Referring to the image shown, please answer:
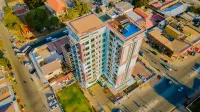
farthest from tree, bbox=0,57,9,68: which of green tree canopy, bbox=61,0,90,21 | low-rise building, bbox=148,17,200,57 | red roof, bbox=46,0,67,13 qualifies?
low-rise building, bbox=148,17,200,57

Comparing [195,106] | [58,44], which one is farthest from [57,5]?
[195,106]

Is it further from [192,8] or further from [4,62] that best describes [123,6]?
[4,62]

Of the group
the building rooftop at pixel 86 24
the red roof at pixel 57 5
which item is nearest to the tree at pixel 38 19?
the red roof at pixel 57 5

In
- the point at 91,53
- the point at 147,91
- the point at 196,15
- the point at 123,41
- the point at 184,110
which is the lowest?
the point at 184,110

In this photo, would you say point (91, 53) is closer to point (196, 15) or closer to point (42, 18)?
point (42, 18)

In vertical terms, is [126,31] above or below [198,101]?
above

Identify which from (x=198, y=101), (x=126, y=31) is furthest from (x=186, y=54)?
(x=126, y=31)

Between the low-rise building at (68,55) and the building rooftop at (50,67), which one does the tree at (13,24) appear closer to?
the building rooftop at (50,67)

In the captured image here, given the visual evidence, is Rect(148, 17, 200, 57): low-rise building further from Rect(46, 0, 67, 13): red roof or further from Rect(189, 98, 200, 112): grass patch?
Rect(46, 0, 67, 13): red roof
